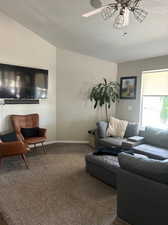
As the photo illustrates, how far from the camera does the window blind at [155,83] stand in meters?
4.04

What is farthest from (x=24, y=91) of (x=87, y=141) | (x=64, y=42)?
(x=87, y=141)

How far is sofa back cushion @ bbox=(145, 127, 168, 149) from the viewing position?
3.55 m

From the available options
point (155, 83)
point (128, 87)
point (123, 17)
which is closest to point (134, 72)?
point (128, 87)

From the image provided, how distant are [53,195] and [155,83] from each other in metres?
3.55

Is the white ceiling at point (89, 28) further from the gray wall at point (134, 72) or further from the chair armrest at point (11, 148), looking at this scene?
the chair armrest at point (11, 148)

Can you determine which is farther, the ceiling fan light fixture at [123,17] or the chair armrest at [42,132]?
the chair armrest at [42,132]

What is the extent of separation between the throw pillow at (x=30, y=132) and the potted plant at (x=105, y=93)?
186 centimetres

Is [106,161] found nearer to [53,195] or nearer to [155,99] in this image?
[53,195]

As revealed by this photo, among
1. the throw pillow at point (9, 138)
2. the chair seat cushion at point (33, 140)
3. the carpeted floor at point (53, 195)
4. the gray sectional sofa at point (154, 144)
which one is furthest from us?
the chair seat cushion at point (33, 140)

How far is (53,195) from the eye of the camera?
243 cm

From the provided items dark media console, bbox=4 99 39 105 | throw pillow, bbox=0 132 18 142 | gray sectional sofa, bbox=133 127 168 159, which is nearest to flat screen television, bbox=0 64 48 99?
dark media console, bbox=4 99 39 105

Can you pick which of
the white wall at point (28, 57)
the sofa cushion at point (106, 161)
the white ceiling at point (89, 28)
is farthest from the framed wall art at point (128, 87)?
the sofa cushion at point (106, 161)

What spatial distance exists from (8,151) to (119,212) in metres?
2.20

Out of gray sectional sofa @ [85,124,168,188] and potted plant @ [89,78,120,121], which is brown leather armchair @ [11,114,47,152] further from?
potted plant @ [89,78,120,121]
